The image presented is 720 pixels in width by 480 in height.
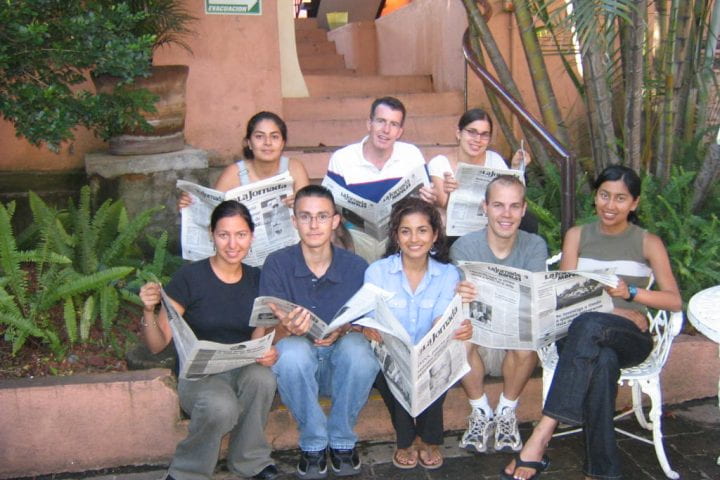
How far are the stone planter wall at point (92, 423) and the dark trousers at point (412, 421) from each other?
0.55 m

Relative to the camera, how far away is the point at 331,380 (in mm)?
3566

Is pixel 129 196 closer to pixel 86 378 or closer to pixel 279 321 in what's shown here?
pixel 86 378

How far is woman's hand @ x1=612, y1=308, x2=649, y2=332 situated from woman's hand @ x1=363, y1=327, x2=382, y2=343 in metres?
1.10

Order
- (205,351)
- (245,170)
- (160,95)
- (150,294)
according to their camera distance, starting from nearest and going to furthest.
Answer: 1. (205,351)
2. (150,294)
3. (245,170)
4. (160,95)

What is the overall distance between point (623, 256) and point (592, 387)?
0.73 m

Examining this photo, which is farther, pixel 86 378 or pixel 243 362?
pixel 86 378

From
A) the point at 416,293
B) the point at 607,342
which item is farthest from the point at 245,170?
the point at 607,342

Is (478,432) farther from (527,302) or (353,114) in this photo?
(353,114)

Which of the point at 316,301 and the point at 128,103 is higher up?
the point at 128,103

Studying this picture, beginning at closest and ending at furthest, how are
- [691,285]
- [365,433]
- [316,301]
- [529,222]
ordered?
Result: [316,301]
[365,433]
[529,222]
[691,285]

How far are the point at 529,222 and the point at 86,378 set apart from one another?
2390 millimetres

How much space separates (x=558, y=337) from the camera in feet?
11.5

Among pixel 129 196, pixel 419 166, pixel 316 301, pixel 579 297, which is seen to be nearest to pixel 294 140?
pixel 129 196

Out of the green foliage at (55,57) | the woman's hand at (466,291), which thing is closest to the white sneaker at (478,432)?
the woman's hand at (466,291)
